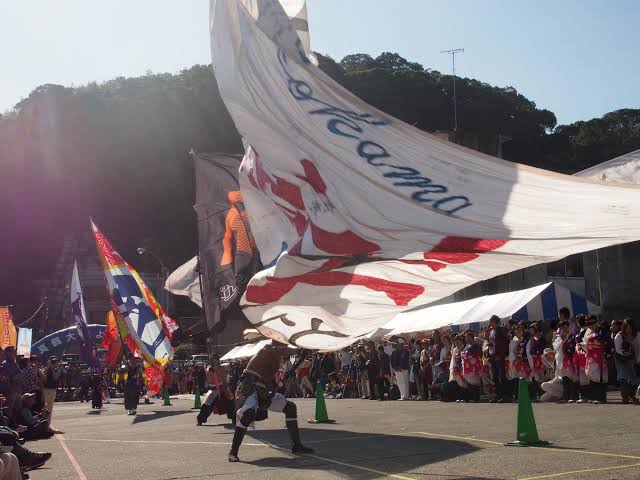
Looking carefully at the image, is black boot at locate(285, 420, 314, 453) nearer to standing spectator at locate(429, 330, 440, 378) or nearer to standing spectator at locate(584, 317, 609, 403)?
standing spectator at locate(584, 317, 609, 403)

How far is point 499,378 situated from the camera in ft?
63.5

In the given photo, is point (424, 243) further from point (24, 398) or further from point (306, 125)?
point (24, 398)

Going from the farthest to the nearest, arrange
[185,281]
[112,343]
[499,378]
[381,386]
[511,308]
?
[112,343]
[185,281]
[381,386]
[511,308]
[499,378]

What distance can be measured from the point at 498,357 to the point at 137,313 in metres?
12.6

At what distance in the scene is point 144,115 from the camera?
94750 mm

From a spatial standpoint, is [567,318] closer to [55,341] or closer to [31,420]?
[31,420]

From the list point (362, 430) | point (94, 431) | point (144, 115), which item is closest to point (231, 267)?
point (362, 430)

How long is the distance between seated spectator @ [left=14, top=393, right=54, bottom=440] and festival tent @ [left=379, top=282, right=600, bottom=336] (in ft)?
26.9

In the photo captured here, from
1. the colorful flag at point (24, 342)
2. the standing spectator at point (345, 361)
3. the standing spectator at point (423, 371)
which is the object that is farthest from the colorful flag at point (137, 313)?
the standing spectator at point (423, 371)

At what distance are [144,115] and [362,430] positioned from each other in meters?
84.5

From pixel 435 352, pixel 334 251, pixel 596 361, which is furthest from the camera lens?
pixel 435 352

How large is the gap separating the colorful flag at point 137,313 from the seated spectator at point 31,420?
8.86 m

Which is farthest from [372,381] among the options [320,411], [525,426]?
[525,426]

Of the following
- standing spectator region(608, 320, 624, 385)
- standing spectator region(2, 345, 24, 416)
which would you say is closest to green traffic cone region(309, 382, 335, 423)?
standing spectator region(2, 345, 24, 416)
